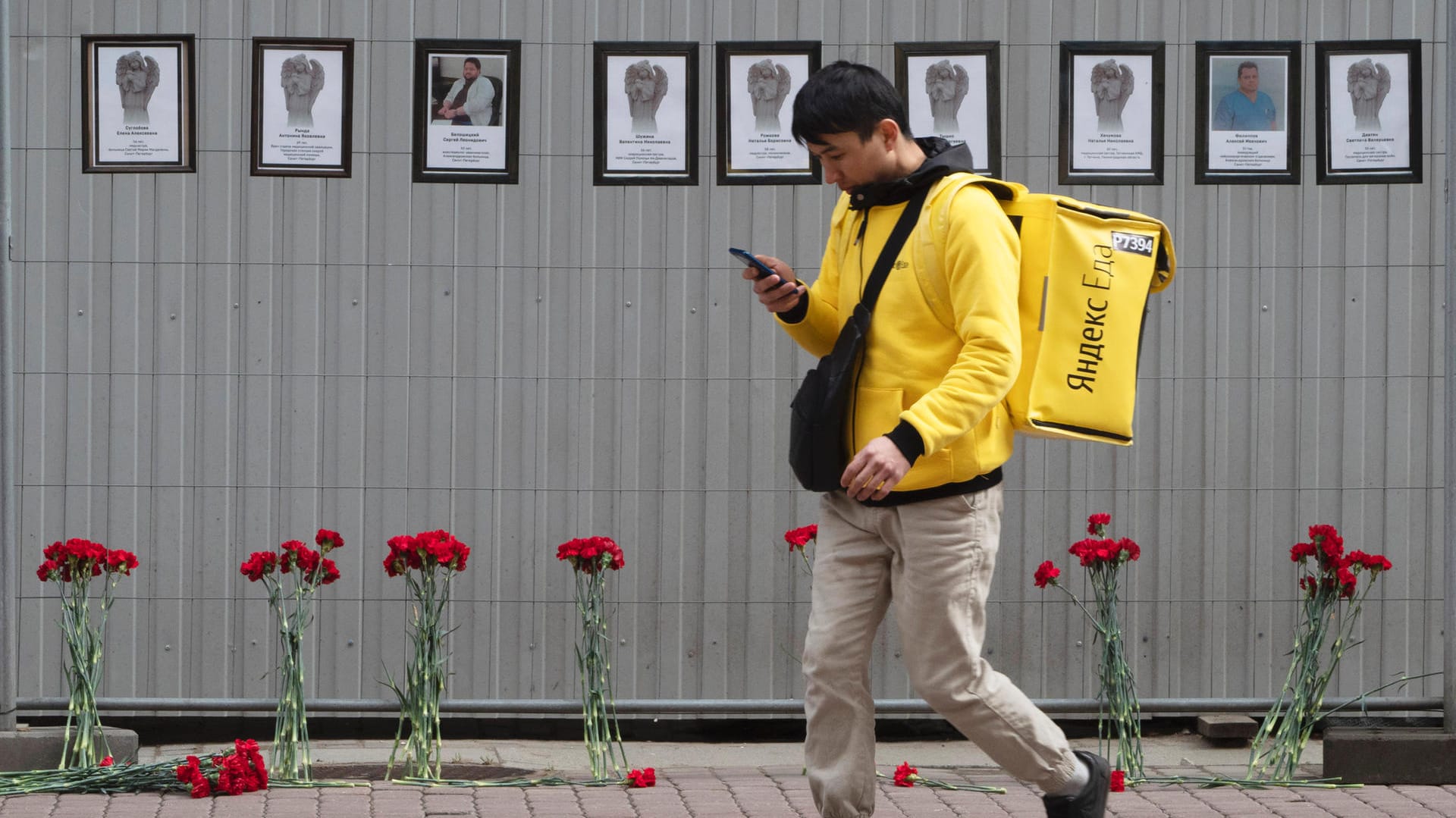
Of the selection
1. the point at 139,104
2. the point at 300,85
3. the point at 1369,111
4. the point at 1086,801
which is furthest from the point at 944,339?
the point at 139,104

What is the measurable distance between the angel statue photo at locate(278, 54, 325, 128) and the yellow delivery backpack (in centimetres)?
295

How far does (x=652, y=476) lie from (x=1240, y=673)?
2.21 meters

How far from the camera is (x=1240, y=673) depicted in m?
5.89

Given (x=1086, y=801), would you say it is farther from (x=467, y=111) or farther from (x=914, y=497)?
(x=467, y=111)

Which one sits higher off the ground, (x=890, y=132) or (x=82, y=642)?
(x=890, y=132)

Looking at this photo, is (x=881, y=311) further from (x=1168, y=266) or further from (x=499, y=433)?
(x=499, y=433)

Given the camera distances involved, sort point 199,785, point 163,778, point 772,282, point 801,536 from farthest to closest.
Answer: point 801,536
point 163,778
point 199,785
point 772,282

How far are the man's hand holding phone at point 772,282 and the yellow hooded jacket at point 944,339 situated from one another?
11 cm

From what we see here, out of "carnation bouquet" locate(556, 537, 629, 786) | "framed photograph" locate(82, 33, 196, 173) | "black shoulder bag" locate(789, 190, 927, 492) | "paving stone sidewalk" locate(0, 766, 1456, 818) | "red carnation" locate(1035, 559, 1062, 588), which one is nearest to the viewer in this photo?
"black shoulder bag" locate(789, 190, 927, 492)

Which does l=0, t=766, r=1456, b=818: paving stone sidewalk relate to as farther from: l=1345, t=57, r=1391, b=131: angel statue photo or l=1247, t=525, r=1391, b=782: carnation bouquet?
l=1345, t=57, r=1391, b=131: angel statue photo

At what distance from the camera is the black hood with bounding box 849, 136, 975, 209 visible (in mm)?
3695

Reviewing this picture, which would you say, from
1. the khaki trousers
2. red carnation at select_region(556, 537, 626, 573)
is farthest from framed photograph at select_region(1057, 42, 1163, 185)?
the khaki trousers

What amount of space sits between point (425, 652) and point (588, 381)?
4.00 ft

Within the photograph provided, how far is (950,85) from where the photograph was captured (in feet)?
19.1
